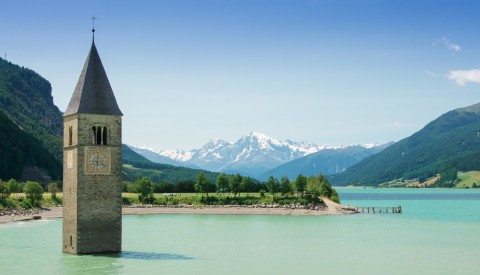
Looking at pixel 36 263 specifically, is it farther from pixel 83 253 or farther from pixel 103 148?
pixel 103 148

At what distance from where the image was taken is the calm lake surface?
50.2m

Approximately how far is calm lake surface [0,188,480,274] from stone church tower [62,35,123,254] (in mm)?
1786

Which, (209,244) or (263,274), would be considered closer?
(263,274)

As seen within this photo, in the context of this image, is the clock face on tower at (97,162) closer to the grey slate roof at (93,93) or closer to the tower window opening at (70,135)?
the tower window opening at (70,135)

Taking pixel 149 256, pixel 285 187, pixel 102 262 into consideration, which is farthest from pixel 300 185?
pixel 102 262

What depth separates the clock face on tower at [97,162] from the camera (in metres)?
52.1

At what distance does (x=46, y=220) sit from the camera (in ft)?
343

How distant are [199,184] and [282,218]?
35554mm

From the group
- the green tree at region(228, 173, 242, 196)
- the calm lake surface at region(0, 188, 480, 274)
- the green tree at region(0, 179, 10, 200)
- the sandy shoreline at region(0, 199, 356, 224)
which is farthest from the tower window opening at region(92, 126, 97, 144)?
the green tree at region(228, 173, 242, 196)

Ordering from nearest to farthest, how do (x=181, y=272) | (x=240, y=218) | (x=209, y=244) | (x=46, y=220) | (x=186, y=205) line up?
1. (x=181, y=272)
2. (x=209, y=244)
3. (x=46, y=220)
4. (x=240, y=218)
5. (x=186, y=205)

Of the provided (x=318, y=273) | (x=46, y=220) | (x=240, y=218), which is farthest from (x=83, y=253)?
(x=240, y=218)

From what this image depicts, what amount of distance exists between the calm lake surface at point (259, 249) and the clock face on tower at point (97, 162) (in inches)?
269

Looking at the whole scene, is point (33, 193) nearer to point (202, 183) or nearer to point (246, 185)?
point (202, 183)

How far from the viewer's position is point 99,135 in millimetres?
53375
